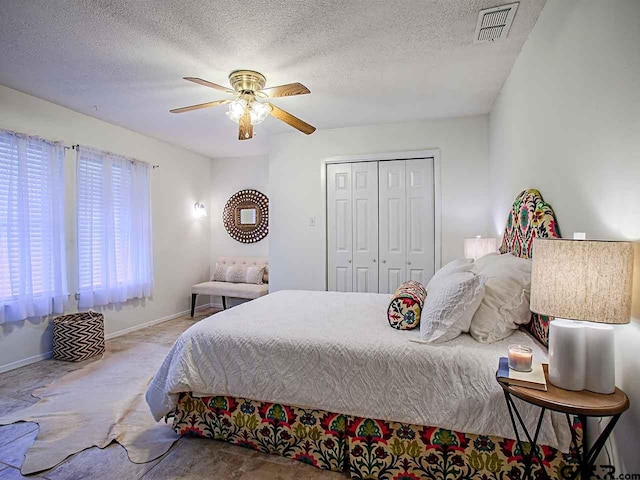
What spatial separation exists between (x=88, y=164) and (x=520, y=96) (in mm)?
4242

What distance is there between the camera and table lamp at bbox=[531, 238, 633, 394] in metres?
1.01

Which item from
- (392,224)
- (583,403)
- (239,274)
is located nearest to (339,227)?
(392,224)

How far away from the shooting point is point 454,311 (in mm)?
1660

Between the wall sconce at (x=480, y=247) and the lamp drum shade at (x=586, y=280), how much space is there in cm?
209

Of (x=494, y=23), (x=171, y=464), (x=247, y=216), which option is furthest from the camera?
(x=247, y=216)

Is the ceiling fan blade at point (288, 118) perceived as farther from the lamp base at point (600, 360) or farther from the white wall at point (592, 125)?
A: the lamp base at point (600, 360)

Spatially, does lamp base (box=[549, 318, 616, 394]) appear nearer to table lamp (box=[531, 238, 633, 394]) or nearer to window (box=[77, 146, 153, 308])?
table lamp (box=[531, 238, 633, 394])

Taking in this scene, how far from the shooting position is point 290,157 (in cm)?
439

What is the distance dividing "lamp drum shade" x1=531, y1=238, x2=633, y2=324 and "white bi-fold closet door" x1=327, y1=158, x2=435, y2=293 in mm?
2859

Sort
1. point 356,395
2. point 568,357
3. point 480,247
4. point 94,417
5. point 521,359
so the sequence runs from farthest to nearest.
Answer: point 480,247
point 94,417
point 356,395
point 521,359
point 568,357

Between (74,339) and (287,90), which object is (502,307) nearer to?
(287,90)

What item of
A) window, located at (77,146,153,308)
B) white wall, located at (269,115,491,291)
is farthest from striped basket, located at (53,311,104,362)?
white wall, located at (269,115,491,291)

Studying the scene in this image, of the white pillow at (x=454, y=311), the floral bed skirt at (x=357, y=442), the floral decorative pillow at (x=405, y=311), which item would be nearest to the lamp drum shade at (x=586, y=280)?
the white pillow at (x=454, y=311)

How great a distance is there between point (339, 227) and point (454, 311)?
2658 mm
